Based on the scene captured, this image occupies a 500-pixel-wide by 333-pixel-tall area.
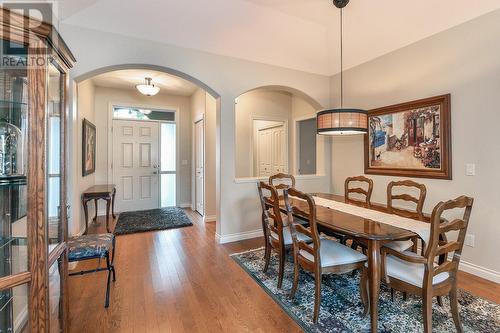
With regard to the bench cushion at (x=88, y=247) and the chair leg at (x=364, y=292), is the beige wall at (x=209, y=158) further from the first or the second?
the chair leg at (x=364, y=292)

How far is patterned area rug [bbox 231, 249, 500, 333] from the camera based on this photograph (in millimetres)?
1851

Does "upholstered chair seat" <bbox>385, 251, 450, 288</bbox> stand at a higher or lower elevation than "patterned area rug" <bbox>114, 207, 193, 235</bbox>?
higher

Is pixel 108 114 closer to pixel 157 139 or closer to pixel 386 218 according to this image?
pixel 157 139

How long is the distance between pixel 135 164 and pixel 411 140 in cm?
535

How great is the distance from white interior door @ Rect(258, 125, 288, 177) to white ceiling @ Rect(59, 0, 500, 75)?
7.36 ft

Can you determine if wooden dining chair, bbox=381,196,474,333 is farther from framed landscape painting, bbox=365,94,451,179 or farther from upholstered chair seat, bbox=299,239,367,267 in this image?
framed landscape painting, bbox=365,94,451,179

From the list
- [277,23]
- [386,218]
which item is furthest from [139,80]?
[386,218]

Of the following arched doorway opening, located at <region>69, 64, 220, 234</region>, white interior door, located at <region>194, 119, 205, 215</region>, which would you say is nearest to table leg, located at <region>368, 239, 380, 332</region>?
arched doorway opening, located at <region>69, 64, 220, 234</region>

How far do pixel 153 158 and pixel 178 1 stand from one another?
380 centimetres

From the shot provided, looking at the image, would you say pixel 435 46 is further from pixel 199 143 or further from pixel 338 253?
pixel 199 143

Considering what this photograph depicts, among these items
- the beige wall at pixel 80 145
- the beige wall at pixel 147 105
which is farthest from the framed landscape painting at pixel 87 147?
the beige wall at pixel 147 105

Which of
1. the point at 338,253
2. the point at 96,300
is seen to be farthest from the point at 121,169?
the point at 338,253

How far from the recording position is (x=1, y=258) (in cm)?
143

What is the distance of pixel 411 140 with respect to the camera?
3250 mm
